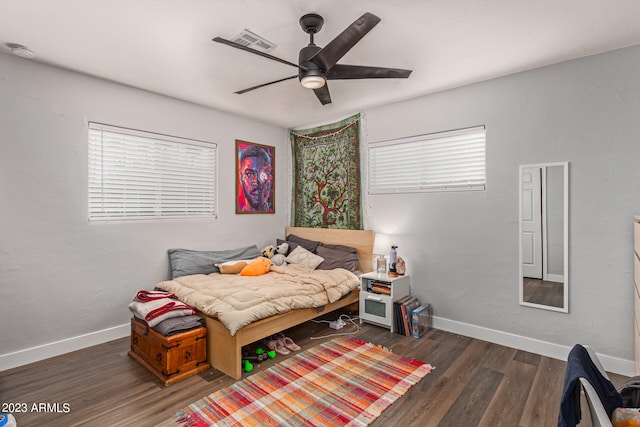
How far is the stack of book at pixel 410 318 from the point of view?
337 cm

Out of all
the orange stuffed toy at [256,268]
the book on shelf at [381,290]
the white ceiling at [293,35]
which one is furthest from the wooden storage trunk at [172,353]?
the white ceiling at [293,35]

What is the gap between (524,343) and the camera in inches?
121

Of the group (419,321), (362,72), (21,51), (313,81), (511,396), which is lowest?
(511,396)

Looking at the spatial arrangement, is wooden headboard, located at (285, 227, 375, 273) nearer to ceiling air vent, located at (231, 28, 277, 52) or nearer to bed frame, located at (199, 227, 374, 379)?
bed frame, located at (199, 227, 374, 379)

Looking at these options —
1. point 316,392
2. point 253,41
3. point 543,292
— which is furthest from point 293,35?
point 543,292

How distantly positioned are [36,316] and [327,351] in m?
2.61

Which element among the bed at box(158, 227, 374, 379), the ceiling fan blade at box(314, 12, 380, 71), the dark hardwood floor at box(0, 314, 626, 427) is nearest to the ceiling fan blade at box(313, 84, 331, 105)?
the ceiling fan blade at box(314, 12, 380, 71)

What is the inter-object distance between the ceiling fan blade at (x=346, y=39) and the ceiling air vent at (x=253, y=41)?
2.10ft

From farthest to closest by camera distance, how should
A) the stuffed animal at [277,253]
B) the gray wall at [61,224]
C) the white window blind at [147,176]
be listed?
the stuffed animal at [277,253]
the white window blind at [147,176]
the gray wall at [61,224]

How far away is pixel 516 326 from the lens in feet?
10.3

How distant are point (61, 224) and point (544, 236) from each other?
4.49 m

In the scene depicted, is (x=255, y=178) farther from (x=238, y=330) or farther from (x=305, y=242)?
(x=238, y=330)

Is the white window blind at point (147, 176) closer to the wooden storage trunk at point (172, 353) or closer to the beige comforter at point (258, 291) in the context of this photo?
the beige comforter at point (258, 291)

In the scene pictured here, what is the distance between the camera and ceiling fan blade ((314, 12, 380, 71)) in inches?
76.5
